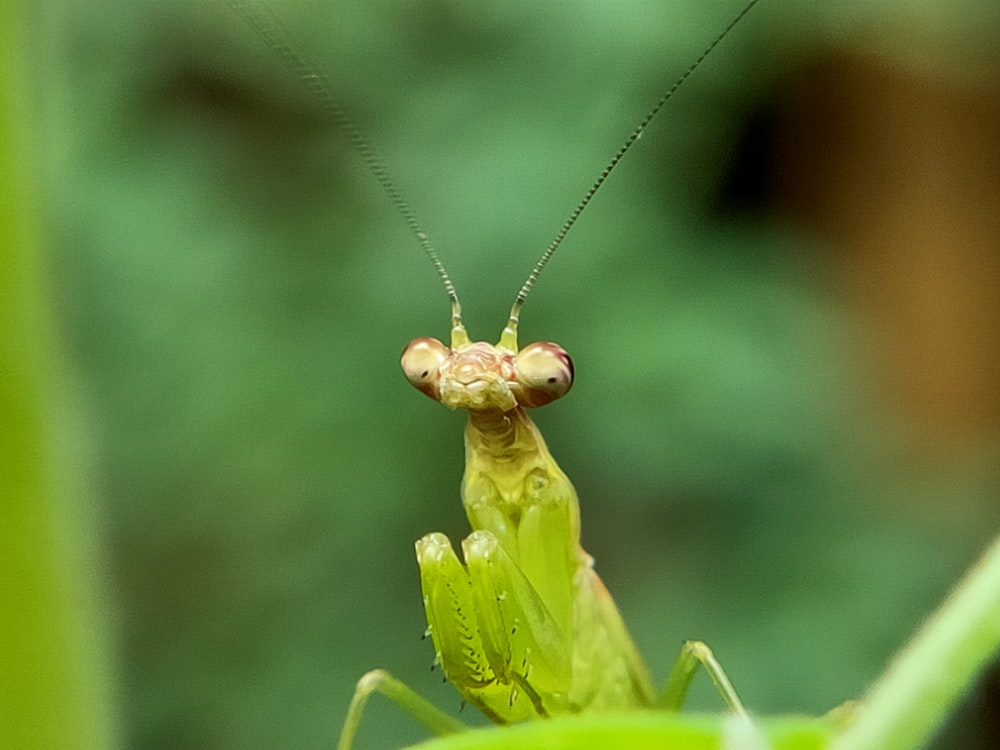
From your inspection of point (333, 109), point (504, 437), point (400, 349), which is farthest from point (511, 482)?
point (333, 109)

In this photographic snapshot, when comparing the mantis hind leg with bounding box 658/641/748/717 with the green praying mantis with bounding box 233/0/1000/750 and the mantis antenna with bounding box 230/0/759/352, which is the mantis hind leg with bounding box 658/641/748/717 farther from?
the mantis antenna with bounding box 230/0/759/352

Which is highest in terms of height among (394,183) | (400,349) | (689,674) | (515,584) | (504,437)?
(394,183)

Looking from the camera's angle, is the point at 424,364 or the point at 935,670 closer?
the point at 935,670

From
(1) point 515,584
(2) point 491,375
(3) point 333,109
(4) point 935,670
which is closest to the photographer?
(4) point 935,670

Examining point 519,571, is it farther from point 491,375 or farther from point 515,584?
point 491,375

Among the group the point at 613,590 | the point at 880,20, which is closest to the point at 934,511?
the point at 613,590

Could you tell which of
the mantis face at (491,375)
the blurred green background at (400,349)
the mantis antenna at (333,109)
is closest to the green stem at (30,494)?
the mantis face at (491,375)
